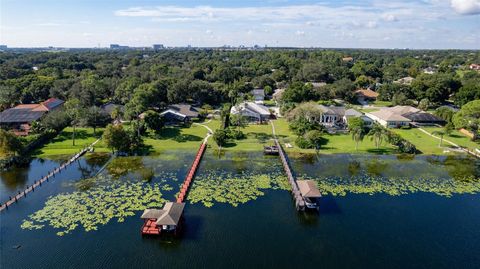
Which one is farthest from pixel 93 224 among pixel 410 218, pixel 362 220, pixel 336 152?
pixel 336 152

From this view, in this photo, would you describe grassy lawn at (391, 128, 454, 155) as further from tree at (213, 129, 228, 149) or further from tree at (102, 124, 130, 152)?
tree at (102, 124, 130, 152)

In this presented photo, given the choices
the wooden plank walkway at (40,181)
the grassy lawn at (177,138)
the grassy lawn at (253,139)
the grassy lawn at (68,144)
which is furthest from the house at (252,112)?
the wooden plank walkway at (40,181)

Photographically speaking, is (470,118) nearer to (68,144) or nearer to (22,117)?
(68,144)

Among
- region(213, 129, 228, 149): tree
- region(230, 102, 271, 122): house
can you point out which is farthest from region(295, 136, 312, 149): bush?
region(230, 102, 271, 122): house

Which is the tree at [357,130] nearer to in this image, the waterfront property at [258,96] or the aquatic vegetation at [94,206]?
the aquatic vegetation at [94,206]

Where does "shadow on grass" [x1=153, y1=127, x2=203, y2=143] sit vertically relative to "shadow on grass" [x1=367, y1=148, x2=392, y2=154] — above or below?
above

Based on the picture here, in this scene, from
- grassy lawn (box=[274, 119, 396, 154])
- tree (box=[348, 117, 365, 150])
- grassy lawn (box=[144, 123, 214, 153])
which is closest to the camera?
tree (box=[348, 117, 365, 150])

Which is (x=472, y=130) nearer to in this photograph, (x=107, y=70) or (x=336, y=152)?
(x=336, y=152)
